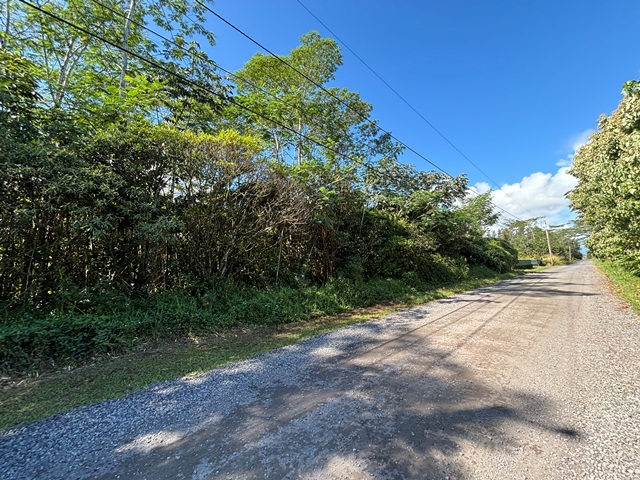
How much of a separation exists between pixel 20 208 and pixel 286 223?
4.50 metres

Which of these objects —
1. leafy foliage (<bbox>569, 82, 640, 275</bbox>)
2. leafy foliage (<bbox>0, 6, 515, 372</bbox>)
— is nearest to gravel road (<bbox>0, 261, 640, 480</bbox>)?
leafy foliage (<bbox>0, 6, 515, 372</bbox>)

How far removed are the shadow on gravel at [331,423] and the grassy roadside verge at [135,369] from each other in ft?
1.59

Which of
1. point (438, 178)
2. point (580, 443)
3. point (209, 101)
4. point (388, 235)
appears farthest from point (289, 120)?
point (580, 443)

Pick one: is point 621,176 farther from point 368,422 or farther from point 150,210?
point 150,210

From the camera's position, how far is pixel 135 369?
330 centimetres

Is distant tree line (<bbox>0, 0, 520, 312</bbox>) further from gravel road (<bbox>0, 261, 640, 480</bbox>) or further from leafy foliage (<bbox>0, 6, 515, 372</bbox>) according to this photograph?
gravel road (<bbox>0, 261, 640, 480</bbox>)

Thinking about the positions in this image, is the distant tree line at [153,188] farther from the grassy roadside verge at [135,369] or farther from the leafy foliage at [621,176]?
the leafy foliage at [621,176]

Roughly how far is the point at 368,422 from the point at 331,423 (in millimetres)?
291

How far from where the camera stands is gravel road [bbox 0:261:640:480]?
1700mm

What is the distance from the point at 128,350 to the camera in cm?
391

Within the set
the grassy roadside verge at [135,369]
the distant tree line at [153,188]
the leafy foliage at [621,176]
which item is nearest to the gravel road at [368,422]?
the grassy roadside verge at [135,369]

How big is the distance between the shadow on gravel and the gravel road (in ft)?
0.03

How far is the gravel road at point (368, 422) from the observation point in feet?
5.58

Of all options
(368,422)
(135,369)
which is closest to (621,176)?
(368,422)
